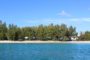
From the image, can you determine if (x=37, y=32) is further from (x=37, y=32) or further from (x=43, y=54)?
(x=43, y=54)

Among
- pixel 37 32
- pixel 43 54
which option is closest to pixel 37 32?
pixel 37 32

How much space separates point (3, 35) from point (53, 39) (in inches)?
1092

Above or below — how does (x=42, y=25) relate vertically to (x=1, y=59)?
above

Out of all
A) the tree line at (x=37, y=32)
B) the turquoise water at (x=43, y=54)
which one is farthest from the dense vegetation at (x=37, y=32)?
the turquoise water at (x=43, y=54)

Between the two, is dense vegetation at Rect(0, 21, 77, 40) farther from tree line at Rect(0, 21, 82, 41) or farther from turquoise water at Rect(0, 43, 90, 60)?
turquoise water at Rect(0, 43, 90, 60)

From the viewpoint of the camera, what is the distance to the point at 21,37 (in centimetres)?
14700

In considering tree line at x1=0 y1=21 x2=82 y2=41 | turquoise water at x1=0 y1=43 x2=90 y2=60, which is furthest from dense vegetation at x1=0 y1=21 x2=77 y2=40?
turquoise water at x1=0 y1=43 x2=90 y2=60

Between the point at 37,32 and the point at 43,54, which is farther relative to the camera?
the point at 37,32

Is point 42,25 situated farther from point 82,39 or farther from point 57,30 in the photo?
point 82,39

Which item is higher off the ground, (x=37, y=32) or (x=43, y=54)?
(x=37, y=32)

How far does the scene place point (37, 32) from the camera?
14825cm

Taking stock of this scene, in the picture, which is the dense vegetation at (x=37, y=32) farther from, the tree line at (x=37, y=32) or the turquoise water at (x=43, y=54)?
the turquoise water at (x=43, y=54)

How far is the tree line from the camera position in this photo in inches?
5576

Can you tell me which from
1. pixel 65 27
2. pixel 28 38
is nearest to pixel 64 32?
pixel 65 27
